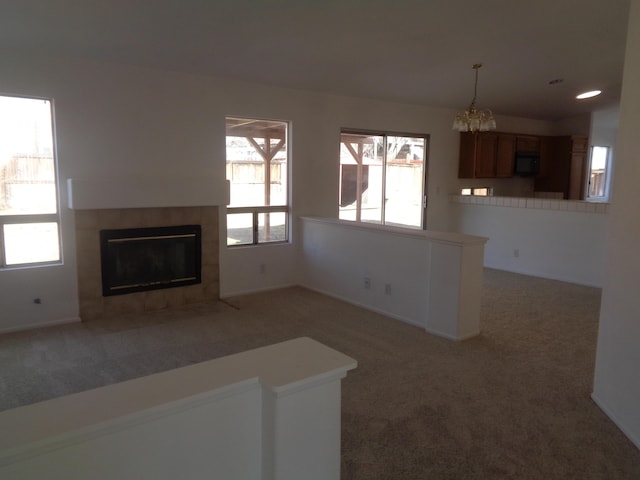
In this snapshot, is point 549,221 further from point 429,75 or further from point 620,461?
point 620,461

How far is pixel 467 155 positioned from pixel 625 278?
5.21 metres

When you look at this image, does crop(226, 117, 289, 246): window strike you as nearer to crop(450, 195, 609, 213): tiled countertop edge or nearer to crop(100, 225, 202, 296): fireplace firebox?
crop(100, 225, 202, 296): fireplace firebox

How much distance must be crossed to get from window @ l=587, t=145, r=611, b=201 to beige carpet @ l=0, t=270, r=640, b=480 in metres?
5.42

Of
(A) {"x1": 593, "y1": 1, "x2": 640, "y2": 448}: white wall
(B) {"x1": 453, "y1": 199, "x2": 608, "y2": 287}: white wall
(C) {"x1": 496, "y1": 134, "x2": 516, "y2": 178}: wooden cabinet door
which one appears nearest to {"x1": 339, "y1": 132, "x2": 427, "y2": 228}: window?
(B) {"x1": 453, "y1": 199, "x2": 608, "y2": 287}: white wall

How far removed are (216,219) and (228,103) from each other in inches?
50.3

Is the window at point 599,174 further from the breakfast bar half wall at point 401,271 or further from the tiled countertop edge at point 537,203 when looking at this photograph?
the breakfast bar half wall at point 401,271

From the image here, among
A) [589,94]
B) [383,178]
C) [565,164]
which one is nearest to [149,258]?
[383,178]

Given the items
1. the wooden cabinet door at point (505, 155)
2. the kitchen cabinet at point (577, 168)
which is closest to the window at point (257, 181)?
the wooden cabinet door at point (505, 155)

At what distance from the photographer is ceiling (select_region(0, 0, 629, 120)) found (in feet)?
11.4

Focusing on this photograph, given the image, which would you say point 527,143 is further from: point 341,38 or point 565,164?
point 341,38

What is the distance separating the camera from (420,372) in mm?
3438

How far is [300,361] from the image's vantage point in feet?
Result: 4.59

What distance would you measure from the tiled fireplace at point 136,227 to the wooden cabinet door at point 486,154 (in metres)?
4.51

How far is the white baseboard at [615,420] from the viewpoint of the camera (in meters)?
2.54
